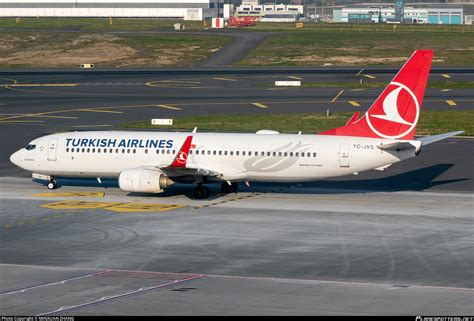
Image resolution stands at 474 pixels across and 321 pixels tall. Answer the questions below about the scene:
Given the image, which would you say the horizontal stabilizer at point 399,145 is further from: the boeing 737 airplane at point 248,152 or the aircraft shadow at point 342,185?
the aircraft shadow at point 342,185

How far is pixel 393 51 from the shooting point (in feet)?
582

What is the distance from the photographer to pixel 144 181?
61.8 meters

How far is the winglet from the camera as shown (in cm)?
6141

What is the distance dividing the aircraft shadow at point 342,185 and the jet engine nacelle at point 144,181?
9.59 ft

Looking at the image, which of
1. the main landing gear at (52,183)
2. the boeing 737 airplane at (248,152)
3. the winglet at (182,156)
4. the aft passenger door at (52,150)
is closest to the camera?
the boeing 737 airplane at (248,152)

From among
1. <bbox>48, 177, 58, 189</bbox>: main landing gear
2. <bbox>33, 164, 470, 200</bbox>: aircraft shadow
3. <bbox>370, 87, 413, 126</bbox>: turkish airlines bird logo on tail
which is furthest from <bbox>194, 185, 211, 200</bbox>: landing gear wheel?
<bbox>370, 87, 413, 126</bbox>: turkish airlines bird logo on tail

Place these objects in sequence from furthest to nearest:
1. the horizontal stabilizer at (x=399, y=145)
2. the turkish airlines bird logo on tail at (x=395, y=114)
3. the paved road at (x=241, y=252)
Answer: the turkish airlines bird logo on tail at (x=395, y=114), the horizontal stabilizer at (x=399, y=145), the paved road at (x=241, y=252)

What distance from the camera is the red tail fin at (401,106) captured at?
60.3m

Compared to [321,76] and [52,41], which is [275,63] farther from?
[52,41]

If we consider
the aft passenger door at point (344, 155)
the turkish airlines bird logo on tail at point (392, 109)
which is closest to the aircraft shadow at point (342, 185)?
the aft passenger door at point (344, 155)

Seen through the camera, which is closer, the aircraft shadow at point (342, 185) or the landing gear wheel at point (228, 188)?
the landing gear wheel at point (228, 188)

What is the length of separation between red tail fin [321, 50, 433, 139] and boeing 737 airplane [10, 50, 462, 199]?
0.20ft

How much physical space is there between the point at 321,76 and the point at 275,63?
80.1ft

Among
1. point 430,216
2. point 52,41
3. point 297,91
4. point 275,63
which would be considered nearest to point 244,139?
point 430,216
